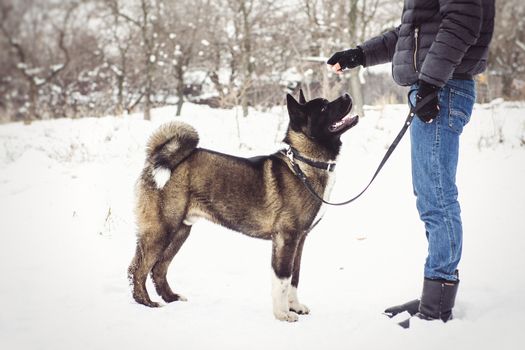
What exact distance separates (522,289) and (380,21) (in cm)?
1278

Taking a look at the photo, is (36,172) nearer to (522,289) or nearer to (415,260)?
(415,260)

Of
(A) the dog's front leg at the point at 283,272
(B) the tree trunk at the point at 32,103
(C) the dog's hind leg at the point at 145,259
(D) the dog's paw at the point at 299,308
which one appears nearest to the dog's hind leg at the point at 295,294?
(D) the dog's paw at the point at 299,308

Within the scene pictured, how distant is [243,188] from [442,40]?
5.29 ft

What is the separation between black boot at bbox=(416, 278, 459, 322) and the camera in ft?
7.81

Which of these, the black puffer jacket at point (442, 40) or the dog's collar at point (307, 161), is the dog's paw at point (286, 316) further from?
the black puffer jacket at point (442, 40)

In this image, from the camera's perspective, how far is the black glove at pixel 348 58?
291 centimetres

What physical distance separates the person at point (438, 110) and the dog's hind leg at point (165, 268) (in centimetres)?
173

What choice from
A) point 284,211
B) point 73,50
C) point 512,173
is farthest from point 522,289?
point 73,50

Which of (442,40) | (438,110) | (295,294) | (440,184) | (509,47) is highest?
(509,47)

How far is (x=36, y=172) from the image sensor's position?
23.0ft

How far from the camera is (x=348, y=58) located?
2.91 m

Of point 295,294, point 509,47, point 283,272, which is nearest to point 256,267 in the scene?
point 295,294

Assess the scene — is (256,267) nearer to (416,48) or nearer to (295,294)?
(295,294)

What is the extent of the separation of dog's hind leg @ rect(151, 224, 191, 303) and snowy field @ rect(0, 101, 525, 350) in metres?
0.14
